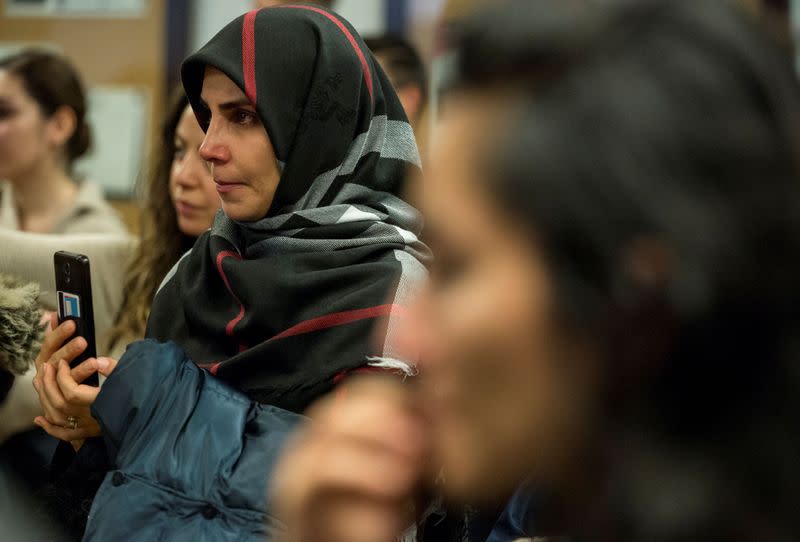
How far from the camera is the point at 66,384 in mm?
1549

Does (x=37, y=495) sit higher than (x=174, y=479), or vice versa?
(x=174, y=479)

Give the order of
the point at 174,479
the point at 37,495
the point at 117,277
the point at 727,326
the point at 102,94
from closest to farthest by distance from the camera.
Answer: the point at 727,326 → the point at 174,479 → the point at 37,495 → the point at 117,277 → the point at 102,94

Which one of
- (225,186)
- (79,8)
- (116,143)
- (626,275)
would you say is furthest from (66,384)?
(79,8)

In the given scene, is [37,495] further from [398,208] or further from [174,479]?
[398,208]

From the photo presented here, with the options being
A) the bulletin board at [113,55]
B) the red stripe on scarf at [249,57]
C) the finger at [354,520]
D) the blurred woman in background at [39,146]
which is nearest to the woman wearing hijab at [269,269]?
the red stripe on scarf at [249,57]

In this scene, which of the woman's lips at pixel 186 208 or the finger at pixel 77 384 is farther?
the woman's lips at pixel 186 208

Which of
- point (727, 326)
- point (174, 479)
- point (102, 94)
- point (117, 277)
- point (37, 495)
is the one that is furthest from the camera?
point (102, 94)

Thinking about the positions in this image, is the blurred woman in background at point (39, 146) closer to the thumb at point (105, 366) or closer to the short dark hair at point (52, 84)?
the short dark hair at point (52, 84)

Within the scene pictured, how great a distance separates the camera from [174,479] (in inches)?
52.8

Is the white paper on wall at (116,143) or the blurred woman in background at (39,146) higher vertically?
the blurred woman in background at (39,146)

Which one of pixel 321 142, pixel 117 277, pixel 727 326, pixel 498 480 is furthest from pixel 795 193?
pixel 117 277

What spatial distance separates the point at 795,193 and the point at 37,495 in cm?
151

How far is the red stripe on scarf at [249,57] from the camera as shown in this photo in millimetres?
1624

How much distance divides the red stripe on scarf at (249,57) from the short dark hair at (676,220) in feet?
3.99
